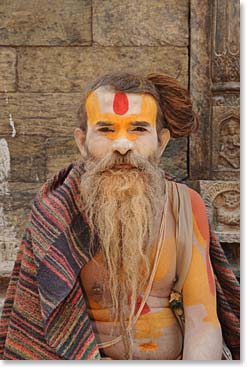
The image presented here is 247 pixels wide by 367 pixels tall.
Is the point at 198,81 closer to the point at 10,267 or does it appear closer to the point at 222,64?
the point at 222,64

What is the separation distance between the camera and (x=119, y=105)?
2229mm

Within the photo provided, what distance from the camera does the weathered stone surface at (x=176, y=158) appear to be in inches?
126

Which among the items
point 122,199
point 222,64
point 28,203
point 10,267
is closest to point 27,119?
point 28,203

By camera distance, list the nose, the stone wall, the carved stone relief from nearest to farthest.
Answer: the nose, the carved stone relief, the stone wall

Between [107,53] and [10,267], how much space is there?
1058 mm

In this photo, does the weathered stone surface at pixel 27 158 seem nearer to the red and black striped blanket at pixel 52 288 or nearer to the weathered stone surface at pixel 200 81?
the weathered stone surface at pixel 200 81

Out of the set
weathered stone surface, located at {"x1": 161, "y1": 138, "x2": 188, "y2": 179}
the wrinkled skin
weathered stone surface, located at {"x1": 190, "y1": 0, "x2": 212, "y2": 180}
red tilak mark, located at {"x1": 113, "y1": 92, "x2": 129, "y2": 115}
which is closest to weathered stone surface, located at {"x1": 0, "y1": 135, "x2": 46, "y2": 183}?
weathered stone surface, located at {"x1": 161, "y1": 138, "x2": 188, "y2": 179}

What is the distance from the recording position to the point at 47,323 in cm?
220

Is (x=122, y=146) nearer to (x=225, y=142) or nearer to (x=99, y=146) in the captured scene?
(x=99, y=146)

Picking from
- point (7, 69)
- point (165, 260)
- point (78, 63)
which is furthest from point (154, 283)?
point (7, 69)

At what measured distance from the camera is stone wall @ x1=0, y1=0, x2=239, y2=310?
317 centimetres

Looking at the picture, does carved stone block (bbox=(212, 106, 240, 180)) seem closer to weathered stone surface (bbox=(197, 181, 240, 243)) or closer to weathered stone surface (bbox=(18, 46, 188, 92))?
weathered stone surface (bbox=(197, 181, 240, 243))

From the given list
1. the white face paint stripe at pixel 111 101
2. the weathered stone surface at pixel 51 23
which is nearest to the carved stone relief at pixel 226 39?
the weathered stone surface at pixel 51 23

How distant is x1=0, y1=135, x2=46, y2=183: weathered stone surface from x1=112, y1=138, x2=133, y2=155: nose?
1.08 m
